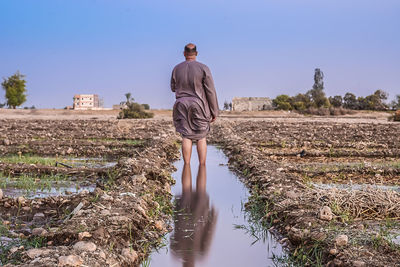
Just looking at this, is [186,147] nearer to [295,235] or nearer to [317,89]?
[295,235]

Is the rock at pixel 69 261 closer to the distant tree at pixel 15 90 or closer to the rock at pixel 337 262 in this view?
the rock at pixel 337 262

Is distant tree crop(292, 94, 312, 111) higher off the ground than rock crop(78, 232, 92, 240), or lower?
higher

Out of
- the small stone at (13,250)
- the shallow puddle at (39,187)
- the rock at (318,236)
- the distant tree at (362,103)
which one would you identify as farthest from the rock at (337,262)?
the distant tree at (362,103)

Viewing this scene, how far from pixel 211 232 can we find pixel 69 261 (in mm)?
1715

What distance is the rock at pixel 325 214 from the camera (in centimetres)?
394

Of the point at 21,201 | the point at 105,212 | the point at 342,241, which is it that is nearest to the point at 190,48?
the point at 21,201

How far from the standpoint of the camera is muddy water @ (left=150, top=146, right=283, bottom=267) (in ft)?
11.7

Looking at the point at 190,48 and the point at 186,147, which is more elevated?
the point at 190,48

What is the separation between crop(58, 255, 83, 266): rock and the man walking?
17.2 feet

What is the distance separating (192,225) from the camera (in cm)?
444

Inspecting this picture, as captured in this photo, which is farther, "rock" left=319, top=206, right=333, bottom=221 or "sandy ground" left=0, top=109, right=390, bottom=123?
"sandy ground" left=0, top=109, right=390, bottom=123

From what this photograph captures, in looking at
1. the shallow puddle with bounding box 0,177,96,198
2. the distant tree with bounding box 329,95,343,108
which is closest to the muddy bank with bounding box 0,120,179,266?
the shallow puddle with bounding box 0,177,96,198

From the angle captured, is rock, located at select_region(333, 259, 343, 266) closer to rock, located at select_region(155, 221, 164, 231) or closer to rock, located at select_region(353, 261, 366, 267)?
rock, located at select_region(353, 261, 366, 267)

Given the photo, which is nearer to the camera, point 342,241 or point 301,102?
point 342,241
